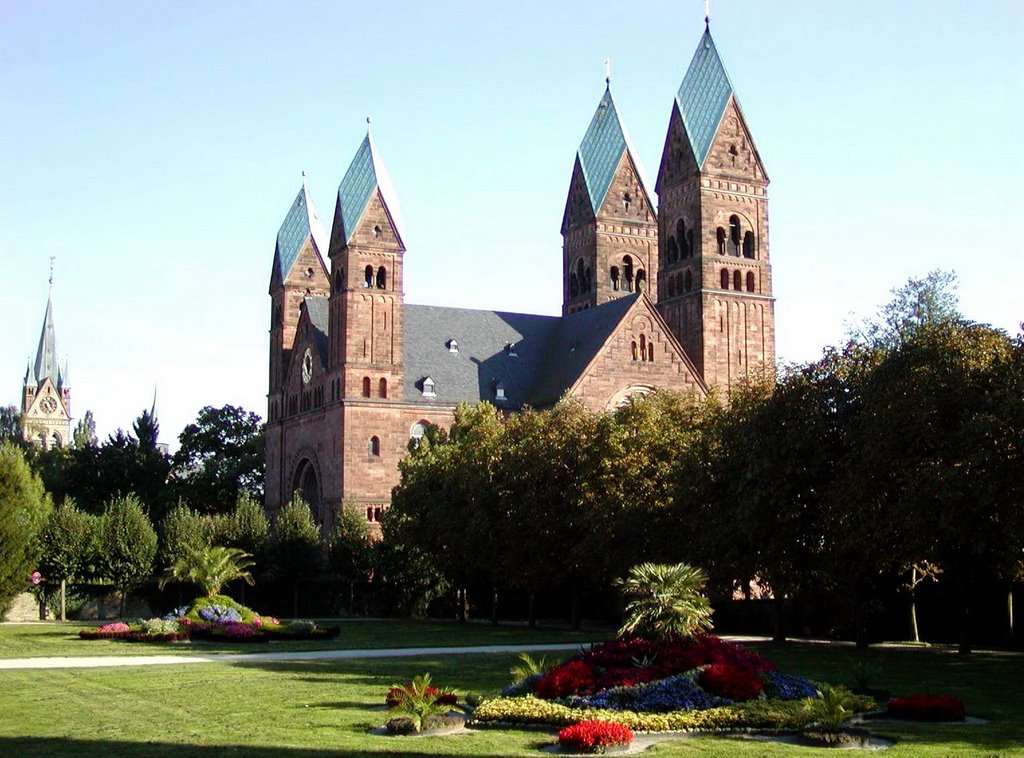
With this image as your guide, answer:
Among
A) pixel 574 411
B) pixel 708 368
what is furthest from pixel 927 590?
pixel 708 368

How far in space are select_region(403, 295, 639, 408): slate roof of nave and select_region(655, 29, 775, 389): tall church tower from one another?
15.5ft

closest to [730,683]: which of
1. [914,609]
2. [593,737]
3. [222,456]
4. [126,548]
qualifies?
[593,737]

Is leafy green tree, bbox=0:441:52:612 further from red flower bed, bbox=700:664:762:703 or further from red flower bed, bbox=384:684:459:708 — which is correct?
red flower bed, bbox=700:664:762:703

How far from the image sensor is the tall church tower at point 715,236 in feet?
284

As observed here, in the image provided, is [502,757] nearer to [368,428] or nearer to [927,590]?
[927,590]

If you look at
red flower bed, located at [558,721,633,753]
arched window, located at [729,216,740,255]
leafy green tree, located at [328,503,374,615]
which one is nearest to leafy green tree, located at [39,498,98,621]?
leafy green tree, located at [328,503,374,615]

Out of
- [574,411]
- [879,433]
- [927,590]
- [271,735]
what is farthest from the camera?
[574,411]

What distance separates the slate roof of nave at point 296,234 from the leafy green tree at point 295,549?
99.9ft

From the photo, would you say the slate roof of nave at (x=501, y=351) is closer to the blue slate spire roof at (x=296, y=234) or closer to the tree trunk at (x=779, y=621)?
the blue slate spire roof at (x=296, y=234)

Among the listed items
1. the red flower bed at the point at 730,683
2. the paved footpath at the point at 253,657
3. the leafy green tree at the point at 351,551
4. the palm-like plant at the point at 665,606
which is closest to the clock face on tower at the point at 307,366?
the leafy green tree at the point at 351,551

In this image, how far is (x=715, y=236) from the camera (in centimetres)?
8681

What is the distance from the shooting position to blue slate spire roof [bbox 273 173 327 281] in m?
102

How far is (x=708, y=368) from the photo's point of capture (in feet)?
283

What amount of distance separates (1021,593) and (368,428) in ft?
155
